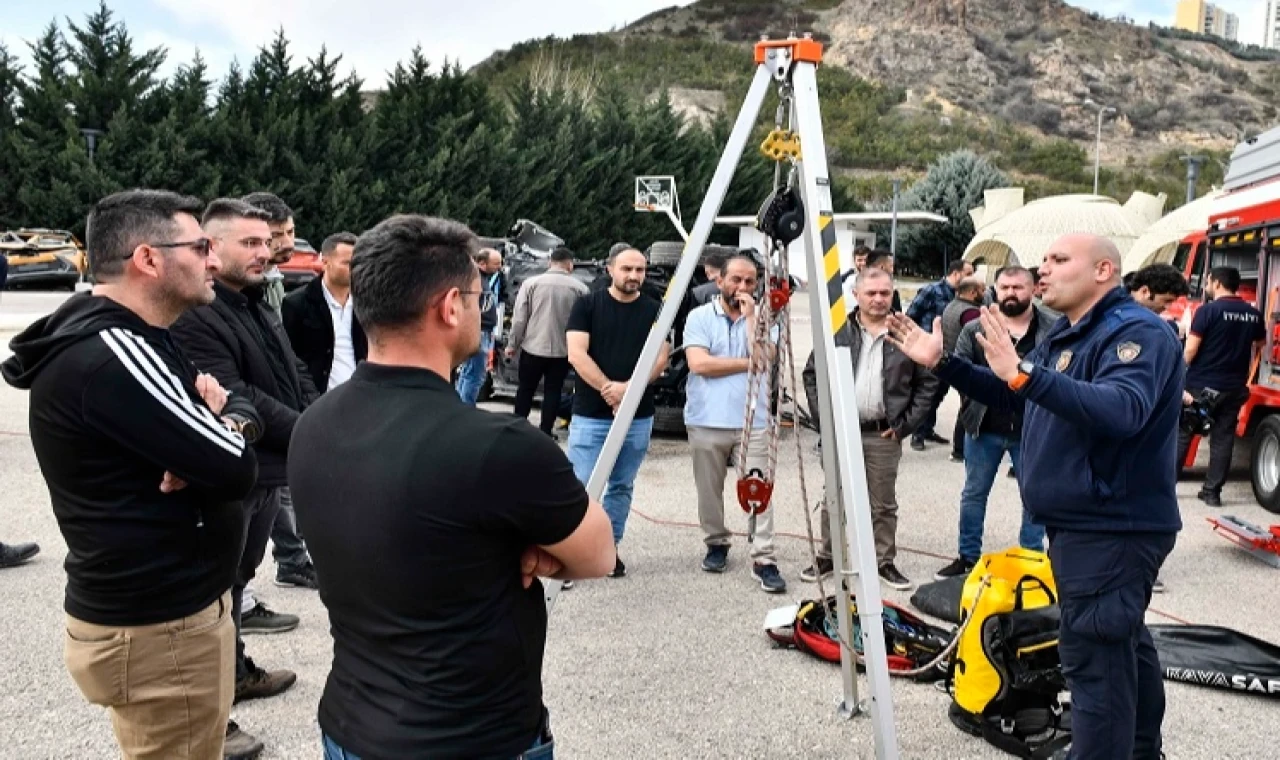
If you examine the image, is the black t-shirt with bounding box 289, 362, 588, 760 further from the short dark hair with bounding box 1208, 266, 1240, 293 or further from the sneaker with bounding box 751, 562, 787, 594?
the short dark hair with bounding box 1208, 266, 1240, 293

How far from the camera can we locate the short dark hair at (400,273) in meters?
1.71

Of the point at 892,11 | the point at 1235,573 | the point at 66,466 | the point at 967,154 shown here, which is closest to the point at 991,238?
the point at 1235,573

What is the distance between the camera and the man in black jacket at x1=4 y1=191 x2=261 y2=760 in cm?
223

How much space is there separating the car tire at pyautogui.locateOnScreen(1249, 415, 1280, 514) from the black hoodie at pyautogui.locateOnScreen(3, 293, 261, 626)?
7.86 meters

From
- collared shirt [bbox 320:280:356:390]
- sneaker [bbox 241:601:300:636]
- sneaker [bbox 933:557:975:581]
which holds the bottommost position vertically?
sneaker [bbox 933:557:975:581]

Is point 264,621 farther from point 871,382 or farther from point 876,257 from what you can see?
point 876,257

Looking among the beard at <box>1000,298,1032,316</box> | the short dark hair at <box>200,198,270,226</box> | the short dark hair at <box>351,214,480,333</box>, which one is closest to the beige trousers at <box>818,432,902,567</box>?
the beard at <box>1000,298,1032,316</box>

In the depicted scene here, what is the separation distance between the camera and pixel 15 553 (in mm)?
5281

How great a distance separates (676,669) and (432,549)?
9.31 feet

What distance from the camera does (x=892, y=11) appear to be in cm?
14638

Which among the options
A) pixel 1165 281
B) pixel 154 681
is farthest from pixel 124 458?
pixel 1165 281

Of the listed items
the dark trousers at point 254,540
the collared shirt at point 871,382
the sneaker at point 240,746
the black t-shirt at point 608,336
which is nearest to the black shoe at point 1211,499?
the collared shirt at point 871,382

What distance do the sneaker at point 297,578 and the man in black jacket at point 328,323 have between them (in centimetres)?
98

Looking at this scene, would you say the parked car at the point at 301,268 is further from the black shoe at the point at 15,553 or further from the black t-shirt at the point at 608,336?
the black t-shirt at the point at 608,336
